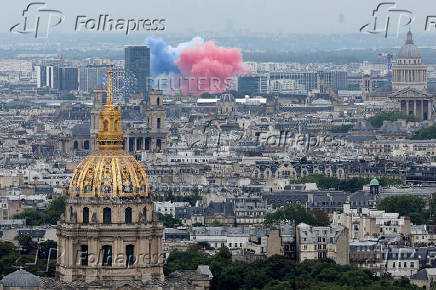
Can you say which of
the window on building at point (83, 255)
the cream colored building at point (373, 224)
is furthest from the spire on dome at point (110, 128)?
the cream colored building at point (373, 224)

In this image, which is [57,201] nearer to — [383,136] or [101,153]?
[101,153]

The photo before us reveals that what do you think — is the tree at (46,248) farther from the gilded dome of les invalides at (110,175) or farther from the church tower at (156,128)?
the church tower at (156,128)

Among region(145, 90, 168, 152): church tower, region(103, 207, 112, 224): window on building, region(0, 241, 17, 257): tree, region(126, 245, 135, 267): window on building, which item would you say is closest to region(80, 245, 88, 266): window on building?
region(103, 207, 112, 224): window on building

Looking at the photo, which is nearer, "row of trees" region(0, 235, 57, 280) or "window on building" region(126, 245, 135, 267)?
"window on building" region(126, 245, 135, 267)

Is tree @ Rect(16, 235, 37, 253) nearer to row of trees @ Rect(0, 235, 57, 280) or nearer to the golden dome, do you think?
row of trees @ Rect(0, 235, 57, 280)

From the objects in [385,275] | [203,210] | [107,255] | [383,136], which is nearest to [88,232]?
[107,255]

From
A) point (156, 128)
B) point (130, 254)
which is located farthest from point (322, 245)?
point (156, 128)
